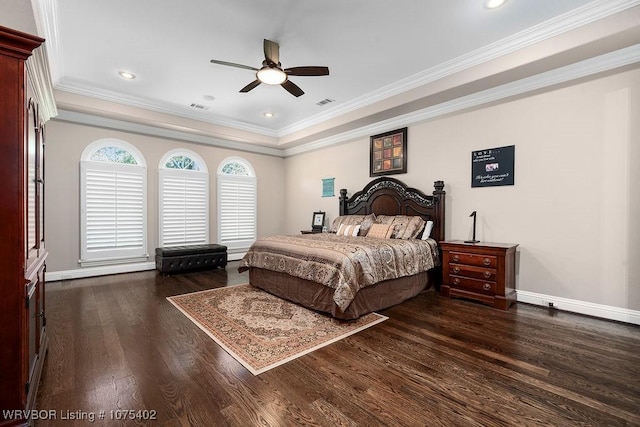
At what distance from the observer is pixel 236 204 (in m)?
6.75

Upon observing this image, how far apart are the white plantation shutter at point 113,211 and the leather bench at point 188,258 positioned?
23.7 inches

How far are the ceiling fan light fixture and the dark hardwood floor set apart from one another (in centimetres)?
279

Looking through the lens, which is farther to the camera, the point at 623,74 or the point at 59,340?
the point at 623,74

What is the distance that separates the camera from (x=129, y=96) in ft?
15.7

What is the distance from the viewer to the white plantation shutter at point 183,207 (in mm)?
A: 5707

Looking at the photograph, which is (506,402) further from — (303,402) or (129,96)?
(129,96)

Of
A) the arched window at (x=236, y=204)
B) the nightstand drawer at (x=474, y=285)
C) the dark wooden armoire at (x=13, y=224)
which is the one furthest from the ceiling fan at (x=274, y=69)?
the arched window at (x=236, y=204)

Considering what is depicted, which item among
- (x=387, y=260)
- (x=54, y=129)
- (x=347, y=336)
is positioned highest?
(x=54, y=129)

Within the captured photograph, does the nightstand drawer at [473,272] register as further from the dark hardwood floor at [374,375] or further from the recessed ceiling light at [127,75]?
the recessed ceiling light at [127,75]

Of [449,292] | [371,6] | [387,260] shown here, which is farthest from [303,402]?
[371,6]

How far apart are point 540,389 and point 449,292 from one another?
200 centimetres

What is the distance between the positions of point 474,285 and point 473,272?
6.5 inches

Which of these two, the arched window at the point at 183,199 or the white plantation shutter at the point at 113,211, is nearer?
the white plantation shutter at the point at 113,211

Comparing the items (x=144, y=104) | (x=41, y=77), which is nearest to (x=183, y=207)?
(x=144, y=104)
